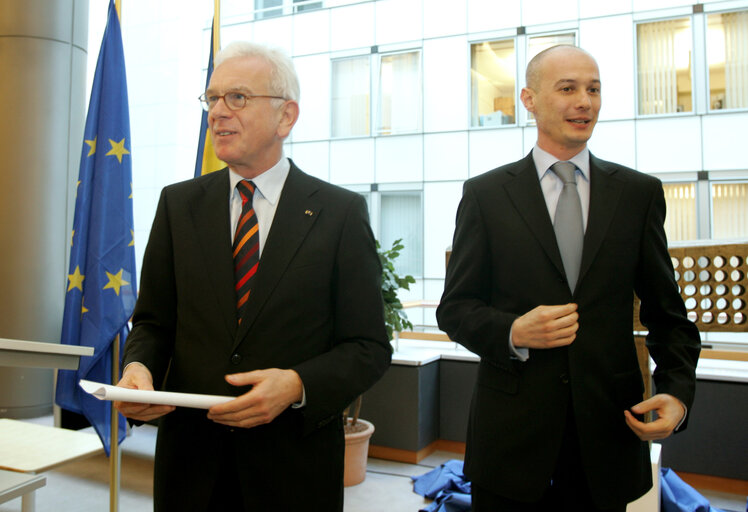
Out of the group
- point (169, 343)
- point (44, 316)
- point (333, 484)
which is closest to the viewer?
point (333, 484)

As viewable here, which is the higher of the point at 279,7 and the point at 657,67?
the point at 279,7

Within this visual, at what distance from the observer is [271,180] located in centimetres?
147

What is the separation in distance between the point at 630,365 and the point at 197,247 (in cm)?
105

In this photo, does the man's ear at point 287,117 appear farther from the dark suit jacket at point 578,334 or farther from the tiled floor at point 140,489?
the tiled floor at point 140,489

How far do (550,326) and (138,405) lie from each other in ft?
2.76

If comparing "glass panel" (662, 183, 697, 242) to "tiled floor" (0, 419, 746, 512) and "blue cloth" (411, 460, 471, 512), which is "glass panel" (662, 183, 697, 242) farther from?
"blue cloth" (411, 460, 471, 512)

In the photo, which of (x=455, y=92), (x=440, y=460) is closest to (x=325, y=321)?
(x=440, y=460)

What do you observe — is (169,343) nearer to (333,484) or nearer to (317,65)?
(333,484)

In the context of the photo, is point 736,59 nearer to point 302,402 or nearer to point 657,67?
point 657,67

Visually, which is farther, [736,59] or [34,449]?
[736,59]

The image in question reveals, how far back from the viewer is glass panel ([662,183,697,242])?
21.1 ft

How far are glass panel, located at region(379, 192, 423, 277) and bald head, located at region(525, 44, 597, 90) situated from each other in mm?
6025

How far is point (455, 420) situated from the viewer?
15.7ft

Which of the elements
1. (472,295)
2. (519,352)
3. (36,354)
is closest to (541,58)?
(472,295)
